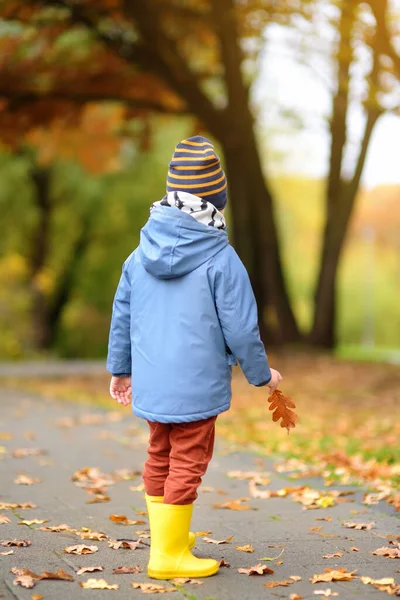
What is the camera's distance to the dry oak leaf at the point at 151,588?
371 cm

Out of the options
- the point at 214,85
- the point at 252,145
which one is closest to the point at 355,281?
the point at 214,85

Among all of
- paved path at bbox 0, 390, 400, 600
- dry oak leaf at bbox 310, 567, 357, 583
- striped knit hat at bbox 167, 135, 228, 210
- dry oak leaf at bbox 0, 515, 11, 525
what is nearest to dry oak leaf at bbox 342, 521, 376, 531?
paved path at bbox 0, 390, 400, 600

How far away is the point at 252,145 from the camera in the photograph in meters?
16.1

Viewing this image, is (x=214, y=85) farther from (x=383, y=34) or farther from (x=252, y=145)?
(x=383, y=34)

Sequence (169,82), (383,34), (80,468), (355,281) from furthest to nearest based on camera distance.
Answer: (355,281)
(169,82)
(383,34)
(80,468)

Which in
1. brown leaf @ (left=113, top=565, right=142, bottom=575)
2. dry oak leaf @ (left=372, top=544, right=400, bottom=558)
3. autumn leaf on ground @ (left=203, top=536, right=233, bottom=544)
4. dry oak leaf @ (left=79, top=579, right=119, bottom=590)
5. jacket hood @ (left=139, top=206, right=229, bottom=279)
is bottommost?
autumn leaf on ground @ (left=203, top=536, right=233, bottom=544)

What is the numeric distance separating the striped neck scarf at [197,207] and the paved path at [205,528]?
1.50m

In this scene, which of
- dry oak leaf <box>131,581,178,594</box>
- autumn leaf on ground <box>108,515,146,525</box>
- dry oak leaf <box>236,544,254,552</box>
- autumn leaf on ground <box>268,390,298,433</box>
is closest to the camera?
dry oak leaf <box>131,581,178,594</box>

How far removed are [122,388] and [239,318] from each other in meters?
0.75

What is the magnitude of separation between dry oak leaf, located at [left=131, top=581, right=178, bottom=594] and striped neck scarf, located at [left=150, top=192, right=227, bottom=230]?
150 centimetres

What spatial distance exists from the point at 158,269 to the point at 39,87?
13167 mm

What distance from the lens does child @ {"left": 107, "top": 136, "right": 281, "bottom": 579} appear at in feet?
12.8

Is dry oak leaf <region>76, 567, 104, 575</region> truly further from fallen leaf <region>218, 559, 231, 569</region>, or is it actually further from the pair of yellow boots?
fallen leaf <region>218, 559, 231, 569</region>

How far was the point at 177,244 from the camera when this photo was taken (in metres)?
3.95
